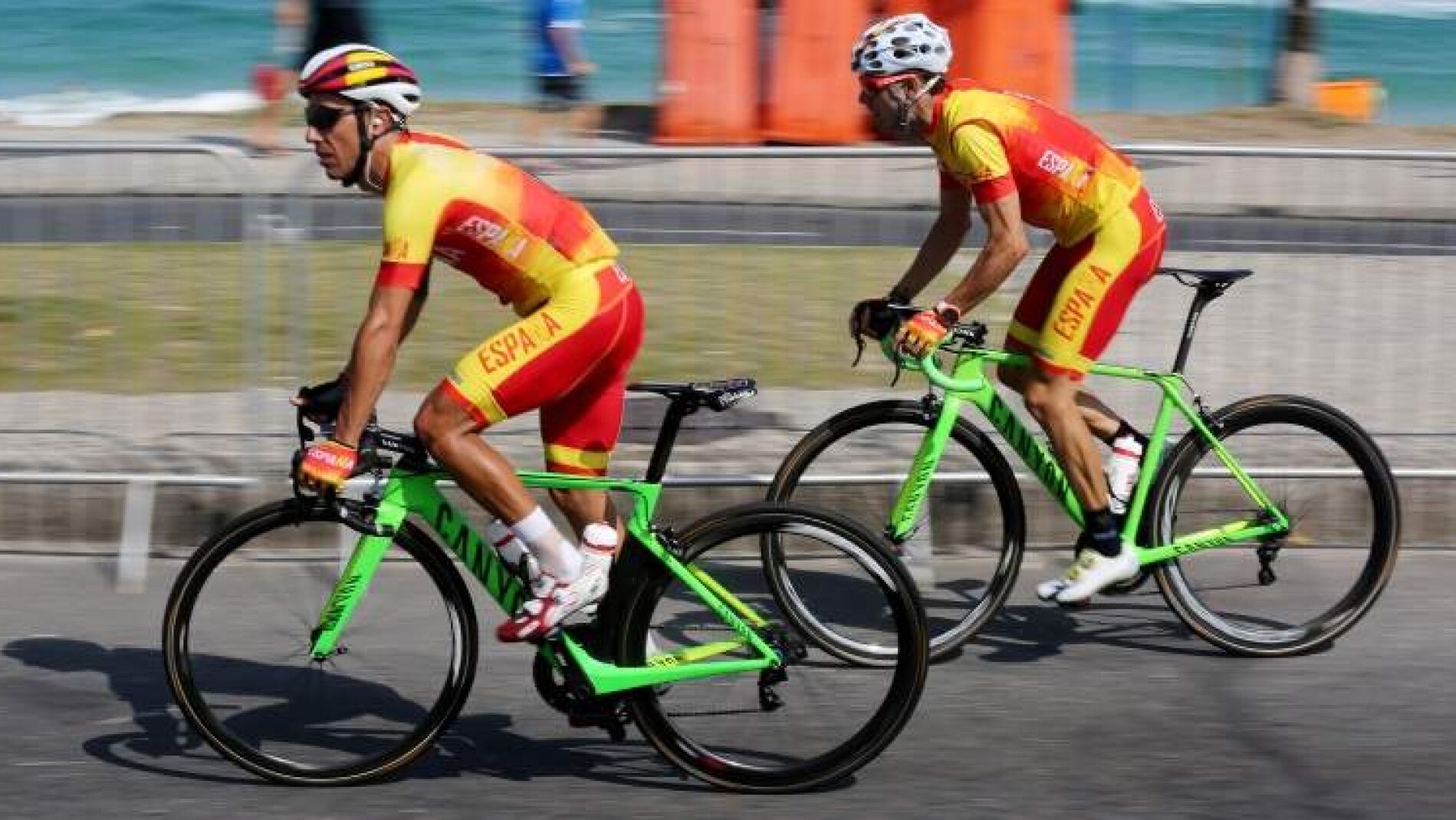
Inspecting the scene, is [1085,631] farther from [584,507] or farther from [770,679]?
[584,507]

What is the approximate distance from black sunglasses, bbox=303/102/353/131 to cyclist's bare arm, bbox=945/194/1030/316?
6.46 feet

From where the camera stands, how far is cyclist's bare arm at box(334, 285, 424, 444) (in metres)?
5.43

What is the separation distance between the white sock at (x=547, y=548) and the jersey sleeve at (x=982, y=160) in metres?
1.73

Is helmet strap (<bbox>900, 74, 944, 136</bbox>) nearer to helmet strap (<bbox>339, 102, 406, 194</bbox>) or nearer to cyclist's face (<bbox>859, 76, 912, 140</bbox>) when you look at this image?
cyclist's face (<bbox>859, 76, 912, 140</bbox>)

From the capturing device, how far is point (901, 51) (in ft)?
21.6

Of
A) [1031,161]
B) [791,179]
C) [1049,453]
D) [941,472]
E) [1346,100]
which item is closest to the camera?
[1031,161]

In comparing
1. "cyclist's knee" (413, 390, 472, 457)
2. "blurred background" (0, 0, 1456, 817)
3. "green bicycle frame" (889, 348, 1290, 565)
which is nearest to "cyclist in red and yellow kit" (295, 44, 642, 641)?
"cyclist's knee" (413, 390, 472, 457)

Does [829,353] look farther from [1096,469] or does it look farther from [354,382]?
[354,382]

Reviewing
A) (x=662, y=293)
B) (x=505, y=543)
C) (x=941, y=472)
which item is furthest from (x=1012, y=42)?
(x=505, y=543)

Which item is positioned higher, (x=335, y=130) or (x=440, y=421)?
(x=335, y=130)

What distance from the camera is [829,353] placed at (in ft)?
27.3

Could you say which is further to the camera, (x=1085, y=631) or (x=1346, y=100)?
(x=1346, y=100)

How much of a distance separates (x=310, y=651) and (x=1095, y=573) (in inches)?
94.0

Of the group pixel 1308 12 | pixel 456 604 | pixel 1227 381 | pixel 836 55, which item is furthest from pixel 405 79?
pixel 1308 12
